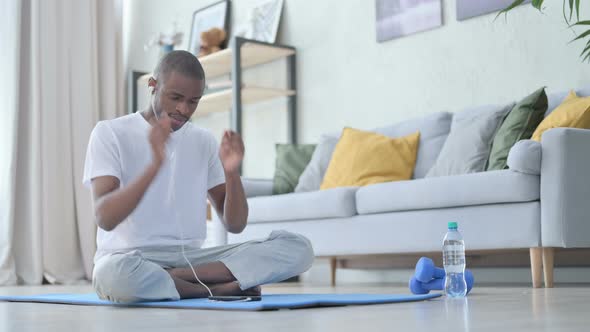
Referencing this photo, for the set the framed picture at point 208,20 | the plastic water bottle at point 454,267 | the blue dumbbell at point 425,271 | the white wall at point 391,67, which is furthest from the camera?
the framed picture at point 208,20

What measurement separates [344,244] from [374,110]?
46.6 inches

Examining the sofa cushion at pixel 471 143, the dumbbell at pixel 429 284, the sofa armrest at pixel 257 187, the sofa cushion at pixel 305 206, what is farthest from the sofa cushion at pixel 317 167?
the dumbbell at pixel 429 284

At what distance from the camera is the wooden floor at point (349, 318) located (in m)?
1.34

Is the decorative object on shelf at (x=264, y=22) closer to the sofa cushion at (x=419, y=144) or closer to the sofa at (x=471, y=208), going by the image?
the sofa cushion at (x=419, y=144)

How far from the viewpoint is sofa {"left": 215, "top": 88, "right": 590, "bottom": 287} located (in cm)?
277

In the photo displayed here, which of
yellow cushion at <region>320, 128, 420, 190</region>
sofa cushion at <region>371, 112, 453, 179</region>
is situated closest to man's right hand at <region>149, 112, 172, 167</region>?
yellow cushion at <region>320, 128, 420, 190</region>

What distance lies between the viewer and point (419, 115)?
13.9ft

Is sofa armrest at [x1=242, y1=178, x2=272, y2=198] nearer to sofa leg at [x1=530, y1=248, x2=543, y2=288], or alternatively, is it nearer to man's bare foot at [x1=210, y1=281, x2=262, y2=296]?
sofa leg at [x1=530, y1=248, x2=543, y2=288]

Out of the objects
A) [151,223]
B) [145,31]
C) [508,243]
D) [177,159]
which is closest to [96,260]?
[151,223]

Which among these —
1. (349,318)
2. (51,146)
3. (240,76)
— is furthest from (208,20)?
(349,318)

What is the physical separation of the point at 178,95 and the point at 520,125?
5.35ft

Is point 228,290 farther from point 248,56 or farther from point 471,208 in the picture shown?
point 248,56

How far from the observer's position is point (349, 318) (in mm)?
1542

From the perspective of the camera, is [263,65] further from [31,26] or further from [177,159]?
[177,159]
